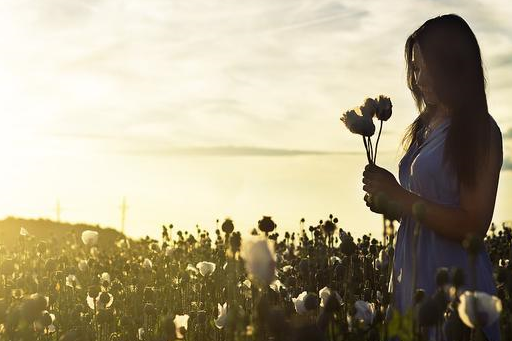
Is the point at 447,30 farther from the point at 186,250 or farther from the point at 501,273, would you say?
the point at 186,250

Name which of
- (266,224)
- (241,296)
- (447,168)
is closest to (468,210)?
(447,168)

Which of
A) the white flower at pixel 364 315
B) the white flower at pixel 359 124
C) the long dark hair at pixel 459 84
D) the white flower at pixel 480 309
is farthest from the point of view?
the long dark hair at pixel 459 84

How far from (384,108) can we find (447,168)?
48 cm

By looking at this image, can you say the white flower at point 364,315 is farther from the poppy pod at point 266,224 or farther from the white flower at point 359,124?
the white flower at point 359,124

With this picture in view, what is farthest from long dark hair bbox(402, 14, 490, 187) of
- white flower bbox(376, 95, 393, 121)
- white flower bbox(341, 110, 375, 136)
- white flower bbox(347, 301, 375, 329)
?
white flower bbox(347, 301, 375, 329)

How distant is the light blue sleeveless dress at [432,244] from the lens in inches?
165

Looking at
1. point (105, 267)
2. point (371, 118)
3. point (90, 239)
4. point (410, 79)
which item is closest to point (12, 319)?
point (371, 118)

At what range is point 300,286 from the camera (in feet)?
25.1

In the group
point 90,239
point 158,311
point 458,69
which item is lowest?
point 158,311

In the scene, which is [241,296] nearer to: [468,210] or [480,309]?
[468,210]

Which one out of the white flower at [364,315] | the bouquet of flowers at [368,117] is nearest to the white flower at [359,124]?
the bouquet of flowers at [368,117]

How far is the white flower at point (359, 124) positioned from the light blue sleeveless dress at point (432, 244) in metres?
0.55

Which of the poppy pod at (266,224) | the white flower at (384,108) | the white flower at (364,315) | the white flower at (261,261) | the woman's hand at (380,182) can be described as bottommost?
the white flower at (364,315)

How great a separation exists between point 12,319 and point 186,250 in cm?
714
